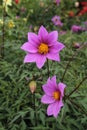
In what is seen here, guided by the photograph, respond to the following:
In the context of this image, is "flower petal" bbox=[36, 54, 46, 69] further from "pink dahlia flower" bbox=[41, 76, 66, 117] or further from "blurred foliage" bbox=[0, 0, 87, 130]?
"blurred foliage" bbox=[0, 0, 87, 130]

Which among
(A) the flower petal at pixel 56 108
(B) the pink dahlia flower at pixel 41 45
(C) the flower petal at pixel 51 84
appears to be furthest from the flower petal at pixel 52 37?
(A) the flower petal at pixel 56 108

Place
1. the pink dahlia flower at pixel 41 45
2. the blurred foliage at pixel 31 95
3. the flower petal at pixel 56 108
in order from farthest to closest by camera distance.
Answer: the blurred foliage at pixel 31 95
the pink dahlia flower at pixel 41 45
the flower petal at pixel 56 108

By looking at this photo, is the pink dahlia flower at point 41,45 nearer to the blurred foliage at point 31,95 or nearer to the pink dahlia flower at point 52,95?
the pink dahlia flower at point 52,95

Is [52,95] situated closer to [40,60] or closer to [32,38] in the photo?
[40,60]

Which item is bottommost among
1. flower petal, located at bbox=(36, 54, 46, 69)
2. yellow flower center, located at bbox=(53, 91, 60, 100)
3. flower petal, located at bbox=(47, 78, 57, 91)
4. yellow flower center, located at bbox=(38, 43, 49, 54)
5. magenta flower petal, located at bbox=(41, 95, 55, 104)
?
magenta flower petal, located at bbox=(41, 95, 55, 104)

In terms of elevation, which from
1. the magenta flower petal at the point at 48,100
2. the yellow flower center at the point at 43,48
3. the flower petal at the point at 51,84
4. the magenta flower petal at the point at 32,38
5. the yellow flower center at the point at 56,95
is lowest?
the magenta flower petal at the point at 48,100

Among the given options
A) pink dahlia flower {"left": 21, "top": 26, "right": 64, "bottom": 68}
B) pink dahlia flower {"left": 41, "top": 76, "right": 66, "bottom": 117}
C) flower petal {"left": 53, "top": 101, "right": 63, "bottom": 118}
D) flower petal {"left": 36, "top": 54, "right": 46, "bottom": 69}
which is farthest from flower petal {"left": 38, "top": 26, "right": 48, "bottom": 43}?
flower petal {"left": 53, "top": 101, "right": 63, "bottom": 118}

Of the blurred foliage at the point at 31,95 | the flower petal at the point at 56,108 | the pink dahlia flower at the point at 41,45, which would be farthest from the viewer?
the blurred foliage at the point at 31,95

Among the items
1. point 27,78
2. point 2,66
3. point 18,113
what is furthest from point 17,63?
point 18,113

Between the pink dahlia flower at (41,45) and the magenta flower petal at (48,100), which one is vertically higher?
the pink dahlia flower at (41,45)
